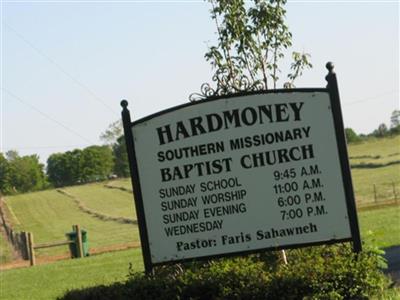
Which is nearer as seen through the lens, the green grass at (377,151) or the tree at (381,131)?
the green grass at (377,151)

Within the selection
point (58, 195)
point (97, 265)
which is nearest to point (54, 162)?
point (58, 195)

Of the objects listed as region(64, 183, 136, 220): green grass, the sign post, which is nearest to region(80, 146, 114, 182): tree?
region(64, 183, 136, 220): green grass

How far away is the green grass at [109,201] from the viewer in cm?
6278

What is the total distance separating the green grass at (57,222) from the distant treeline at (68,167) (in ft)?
154

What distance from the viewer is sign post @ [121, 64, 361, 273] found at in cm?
736

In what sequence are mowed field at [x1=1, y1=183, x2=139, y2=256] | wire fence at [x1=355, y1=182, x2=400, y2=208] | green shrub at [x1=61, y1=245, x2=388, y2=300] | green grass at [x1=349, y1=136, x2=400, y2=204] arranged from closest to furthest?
green shrub at [x1=61, y1=245, x2=388, y2=300], wire fence at [x1=355, y1=182, x2=400, y2=208], mowed field at [x1=1, y1=183, x2=139, y2=256], green grass at [x1=349, y1=136, x2=400, y2=204]

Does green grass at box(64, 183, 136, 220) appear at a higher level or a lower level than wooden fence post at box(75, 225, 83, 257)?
higher

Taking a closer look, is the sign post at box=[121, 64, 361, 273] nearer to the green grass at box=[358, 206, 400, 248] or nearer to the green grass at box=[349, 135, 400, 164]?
the green grass at box=[358, 206, 400, 248]

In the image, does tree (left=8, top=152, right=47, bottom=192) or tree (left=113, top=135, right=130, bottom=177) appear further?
tree (left=8, top=152, right=47, bottom=192)

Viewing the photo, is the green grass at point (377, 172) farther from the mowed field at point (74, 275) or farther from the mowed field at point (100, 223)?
the mowed field at point (74, 275)

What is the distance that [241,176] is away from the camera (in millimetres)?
7598

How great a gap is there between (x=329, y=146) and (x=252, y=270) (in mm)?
1473

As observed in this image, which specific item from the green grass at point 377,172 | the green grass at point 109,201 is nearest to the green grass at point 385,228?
the green grass at point 377,172

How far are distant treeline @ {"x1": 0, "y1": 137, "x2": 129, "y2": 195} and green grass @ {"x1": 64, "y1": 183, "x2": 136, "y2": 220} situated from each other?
47341 millimetres
